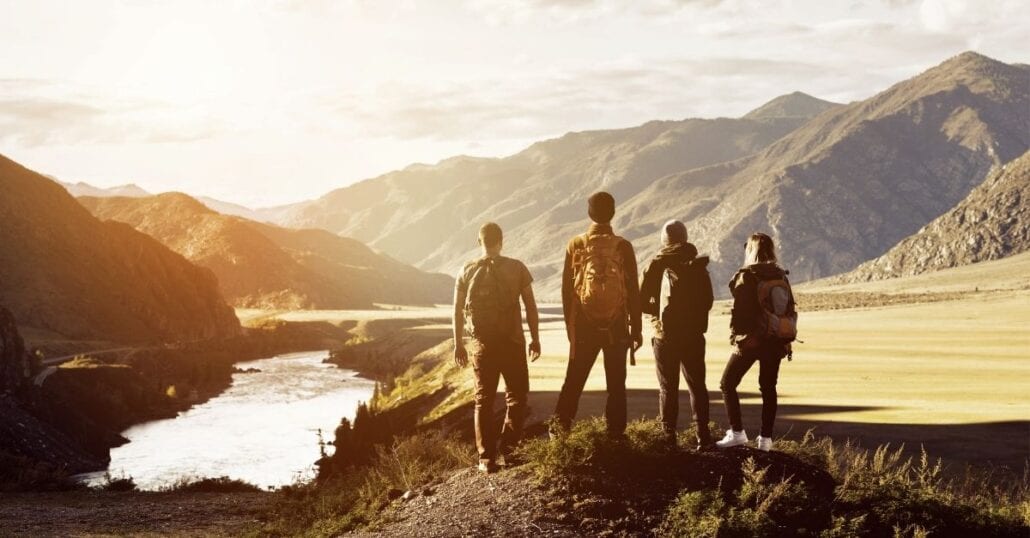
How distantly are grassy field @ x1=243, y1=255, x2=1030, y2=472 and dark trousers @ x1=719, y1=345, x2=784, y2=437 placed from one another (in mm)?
5656

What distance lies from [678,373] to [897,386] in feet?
55.2

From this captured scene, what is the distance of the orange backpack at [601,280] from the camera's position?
9.88 m

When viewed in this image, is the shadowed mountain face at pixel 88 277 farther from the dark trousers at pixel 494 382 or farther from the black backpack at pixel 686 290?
the black backpack at pixel 686 290

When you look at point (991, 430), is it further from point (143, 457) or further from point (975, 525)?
point (143, 457)

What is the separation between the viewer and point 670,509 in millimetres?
9109

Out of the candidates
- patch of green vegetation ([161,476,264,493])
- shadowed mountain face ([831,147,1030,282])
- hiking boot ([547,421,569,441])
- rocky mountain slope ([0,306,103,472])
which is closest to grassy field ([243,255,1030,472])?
hiking boot ([547,421,569,441])

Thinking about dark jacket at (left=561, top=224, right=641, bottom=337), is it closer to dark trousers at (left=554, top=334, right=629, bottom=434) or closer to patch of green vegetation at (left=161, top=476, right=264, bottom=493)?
dark trousers at (left=554, top=334, right=629, bottom=434)

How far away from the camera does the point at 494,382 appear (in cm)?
1040

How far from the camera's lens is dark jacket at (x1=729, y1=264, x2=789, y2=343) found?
9.97m

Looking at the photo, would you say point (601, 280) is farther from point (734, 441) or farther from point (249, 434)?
point (249, 434)

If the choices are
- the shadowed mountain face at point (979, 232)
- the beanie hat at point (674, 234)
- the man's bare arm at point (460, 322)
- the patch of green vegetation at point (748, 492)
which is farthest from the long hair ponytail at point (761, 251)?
the shadowed mountain face at point (979, 232)

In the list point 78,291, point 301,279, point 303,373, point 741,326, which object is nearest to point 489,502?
point 741,326

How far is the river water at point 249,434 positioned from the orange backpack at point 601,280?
57.6ft

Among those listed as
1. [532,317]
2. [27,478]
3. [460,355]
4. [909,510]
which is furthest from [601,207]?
[27,478]
